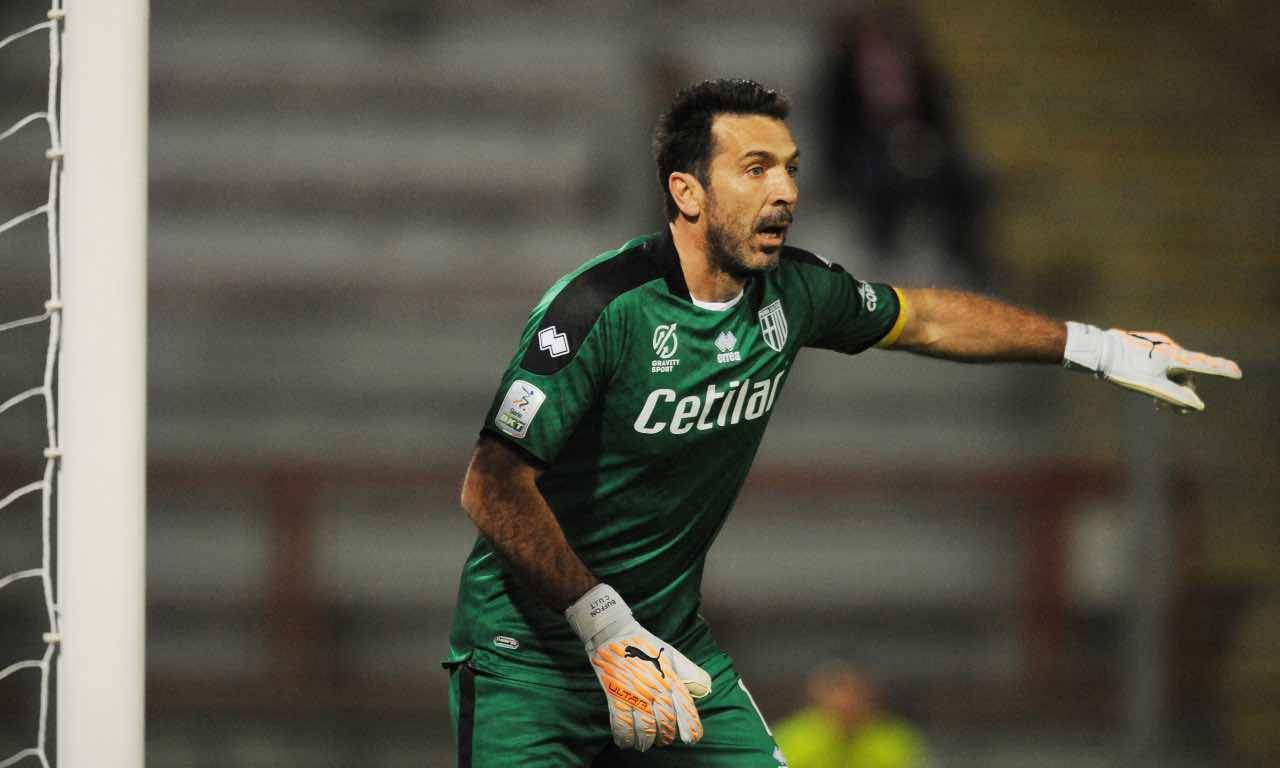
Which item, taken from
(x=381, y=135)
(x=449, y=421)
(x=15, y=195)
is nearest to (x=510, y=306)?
(x=449, y=421)

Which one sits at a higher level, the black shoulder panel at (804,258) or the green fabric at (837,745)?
the black shoulder panel at (804,258)

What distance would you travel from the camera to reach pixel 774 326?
4082 mm

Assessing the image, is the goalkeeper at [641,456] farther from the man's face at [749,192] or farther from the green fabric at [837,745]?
the green fabric at [837,745]

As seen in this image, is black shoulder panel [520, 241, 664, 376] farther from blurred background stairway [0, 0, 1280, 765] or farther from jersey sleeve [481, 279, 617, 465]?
blurred background stairway [0, 0, 1280, 765]

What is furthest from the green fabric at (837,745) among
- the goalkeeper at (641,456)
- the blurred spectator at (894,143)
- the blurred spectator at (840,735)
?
the goalkeeper at (641,456)

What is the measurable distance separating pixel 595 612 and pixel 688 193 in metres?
1.06

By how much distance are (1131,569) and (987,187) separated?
261 centimetres

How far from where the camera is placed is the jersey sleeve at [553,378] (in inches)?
146

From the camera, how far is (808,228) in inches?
389

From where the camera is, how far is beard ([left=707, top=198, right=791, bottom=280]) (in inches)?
153

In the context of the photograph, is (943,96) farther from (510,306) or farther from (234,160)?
(234,160)

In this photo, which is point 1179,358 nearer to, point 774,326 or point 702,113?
point 774,326

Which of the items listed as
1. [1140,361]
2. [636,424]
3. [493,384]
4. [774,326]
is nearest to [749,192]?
[774,326]

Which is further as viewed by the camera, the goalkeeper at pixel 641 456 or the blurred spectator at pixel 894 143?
the blurred spectator at pixel 894 143
